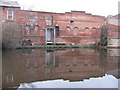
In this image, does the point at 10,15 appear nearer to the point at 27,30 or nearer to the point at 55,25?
the point at 27,30

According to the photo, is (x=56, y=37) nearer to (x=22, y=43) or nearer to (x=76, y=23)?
(x=76, y=23)

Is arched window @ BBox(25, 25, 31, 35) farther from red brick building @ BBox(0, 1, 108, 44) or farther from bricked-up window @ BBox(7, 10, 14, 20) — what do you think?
bricked-up window @ BBox(7, 10, 14, 20)

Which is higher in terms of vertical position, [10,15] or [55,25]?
[10,15]

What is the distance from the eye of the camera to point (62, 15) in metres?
21.9

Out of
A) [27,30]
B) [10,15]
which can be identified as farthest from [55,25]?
[10,15]

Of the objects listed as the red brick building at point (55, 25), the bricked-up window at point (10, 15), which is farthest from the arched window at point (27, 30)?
the bricked-up window at point (10, 15)

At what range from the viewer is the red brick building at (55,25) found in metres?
19.9

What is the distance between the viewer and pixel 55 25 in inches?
851

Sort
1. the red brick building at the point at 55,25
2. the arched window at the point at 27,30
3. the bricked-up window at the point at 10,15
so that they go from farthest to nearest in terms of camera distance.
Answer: the arched window at the point at 27,30 → the red brick building at the point at 55,25 → the bricked-up window at the point at 10,15

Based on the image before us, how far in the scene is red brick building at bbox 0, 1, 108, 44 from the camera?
19.9 meters

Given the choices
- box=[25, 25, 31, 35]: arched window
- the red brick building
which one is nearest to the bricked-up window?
the red brick building

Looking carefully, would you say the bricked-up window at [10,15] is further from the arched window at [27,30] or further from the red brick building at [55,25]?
the arched window at [27,30]

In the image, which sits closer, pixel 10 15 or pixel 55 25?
pixel 10 15

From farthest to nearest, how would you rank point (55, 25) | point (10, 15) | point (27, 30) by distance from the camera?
point (55, 25) < point (27, 30) < point (10, 15)
